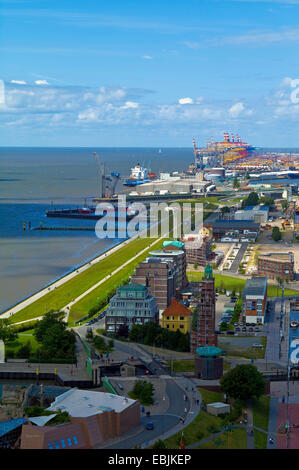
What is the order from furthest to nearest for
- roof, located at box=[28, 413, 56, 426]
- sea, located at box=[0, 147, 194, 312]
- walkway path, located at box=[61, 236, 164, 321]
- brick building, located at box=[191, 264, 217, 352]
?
sea, located at box=[0, 147, 194, 312] → walkway path, located at box=[61, 236, 164, 321] → brick building, located at box=[191, 264, 217, 352] → roof, located at box=[28, 413, 56, 426]

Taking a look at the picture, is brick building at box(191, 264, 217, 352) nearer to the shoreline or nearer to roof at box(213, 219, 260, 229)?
the shoreline

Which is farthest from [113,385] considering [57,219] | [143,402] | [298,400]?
[57,219]

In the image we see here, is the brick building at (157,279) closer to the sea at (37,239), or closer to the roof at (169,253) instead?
the roof at (169,253)

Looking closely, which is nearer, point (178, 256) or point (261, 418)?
point (261, 418)

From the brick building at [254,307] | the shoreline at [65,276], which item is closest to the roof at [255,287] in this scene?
the brick building at [254,307]

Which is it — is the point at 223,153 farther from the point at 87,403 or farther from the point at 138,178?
the point at 87,403

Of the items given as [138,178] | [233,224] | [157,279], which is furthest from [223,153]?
[157,279]

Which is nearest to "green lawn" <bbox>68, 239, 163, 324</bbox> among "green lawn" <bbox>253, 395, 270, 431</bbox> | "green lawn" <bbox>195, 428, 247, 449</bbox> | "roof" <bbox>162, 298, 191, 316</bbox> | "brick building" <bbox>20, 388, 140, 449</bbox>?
"roof" <bbox>162, 298, 191, 316</bbox>
